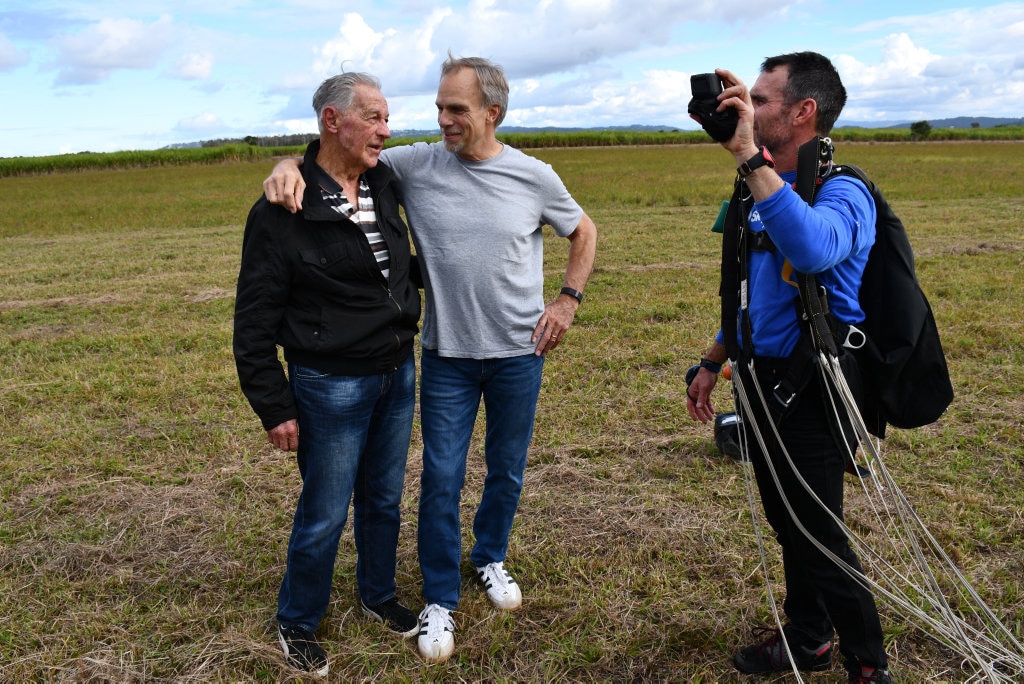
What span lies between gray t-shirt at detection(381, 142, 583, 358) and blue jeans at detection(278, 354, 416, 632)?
29 cm

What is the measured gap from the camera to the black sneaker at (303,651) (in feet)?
9.37

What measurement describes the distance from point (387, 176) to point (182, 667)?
1.96m

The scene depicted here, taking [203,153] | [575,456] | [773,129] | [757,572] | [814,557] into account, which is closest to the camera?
[773,129]

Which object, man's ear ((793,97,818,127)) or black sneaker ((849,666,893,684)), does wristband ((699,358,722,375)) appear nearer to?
man's ear ((793,97,818,127))

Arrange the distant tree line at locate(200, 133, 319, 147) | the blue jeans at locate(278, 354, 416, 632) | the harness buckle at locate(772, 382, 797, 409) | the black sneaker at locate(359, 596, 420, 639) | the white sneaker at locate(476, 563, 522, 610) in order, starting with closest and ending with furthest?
the harness buckle at locate(772, 382, 797, 409), the blue jeans at locate(278, 354, 416, 632), the black sneaker at locate(359, 596, 420, 639), the white sneaker at locate(476, 563, 522, 610), the distant tree line at locate(200, 133, 319, 147)

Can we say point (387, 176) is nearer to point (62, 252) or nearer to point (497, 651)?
point (497, 651)

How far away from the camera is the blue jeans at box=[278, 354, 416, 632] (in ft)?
8.86

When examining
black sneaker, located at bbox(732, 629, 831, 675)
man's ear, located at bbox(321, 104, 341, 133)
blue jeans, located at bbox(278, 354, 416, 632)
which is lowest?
black sneaker, located at bbox(732, 629, 831, 675)

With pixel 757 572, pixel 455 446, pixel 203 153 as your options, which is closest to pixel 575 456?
pixel 757 572

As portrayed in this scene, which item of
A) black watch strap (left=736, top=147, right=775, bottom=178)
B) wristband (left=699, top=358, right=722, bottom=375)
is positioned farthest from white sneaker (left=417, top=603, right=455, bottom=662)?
black watch strap (left=736, top=147, right=775, bottom=178)

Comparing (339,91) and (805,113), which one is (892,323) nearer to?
(805,113)

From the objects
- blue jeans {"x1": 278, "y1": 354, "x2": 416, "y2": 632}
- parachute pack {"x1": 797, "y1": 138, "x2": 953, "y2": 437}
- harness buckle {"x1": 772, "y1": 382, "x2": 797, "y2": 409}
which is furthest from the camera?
blue jeans {"x1": 278, "y1": 354, "x2": 416, "y2": 632}

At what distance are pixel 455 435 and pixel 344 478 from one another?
0.46 m

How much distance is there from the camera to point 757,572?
11.2ft
